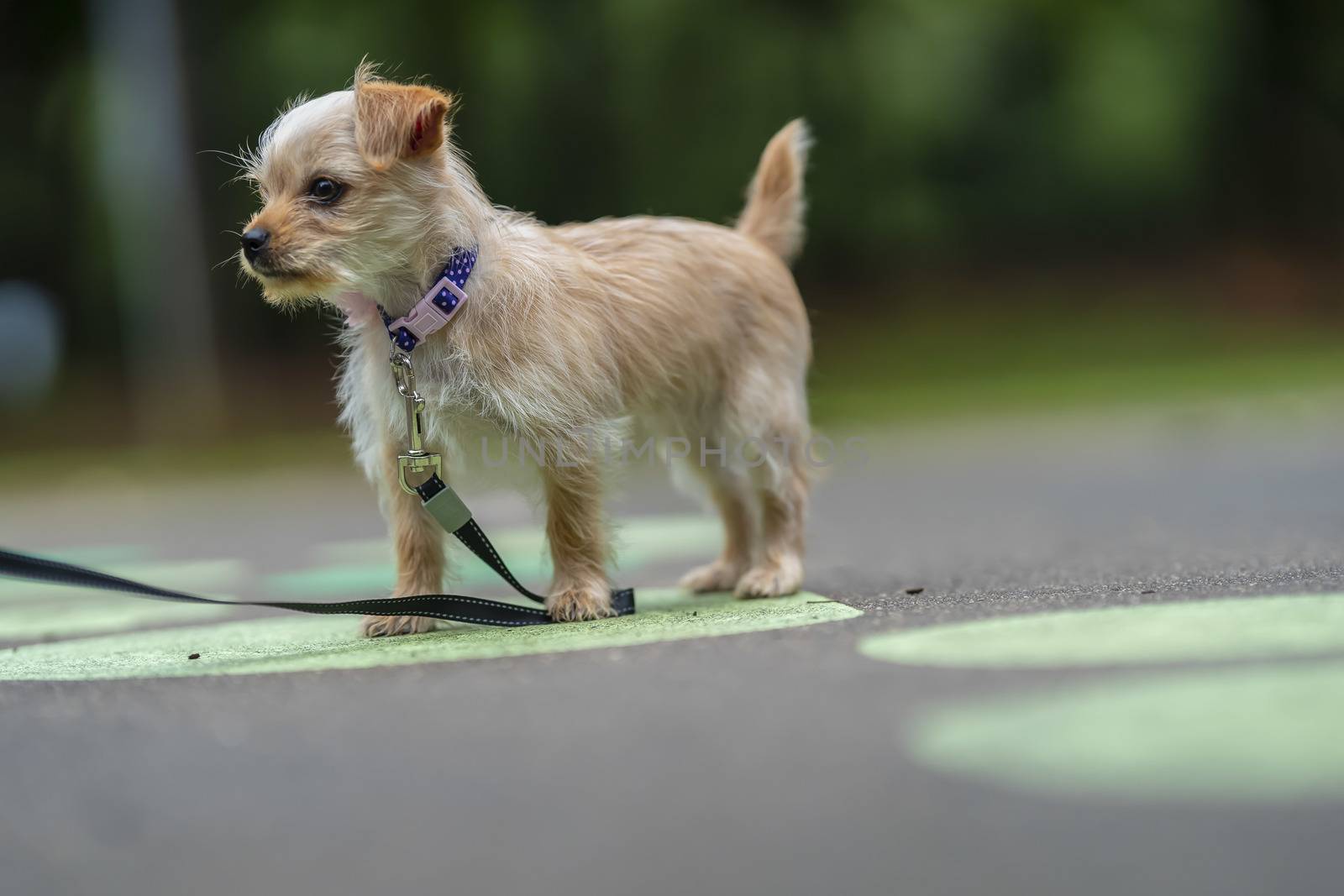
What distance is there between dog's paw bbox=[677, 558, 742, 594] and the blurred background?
26.5 ft

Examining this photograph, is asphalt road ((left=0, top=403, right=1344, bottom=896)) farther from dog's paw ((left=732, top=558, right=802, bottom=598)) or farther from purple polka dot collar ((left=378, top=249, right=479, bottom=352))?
purple polka dot collar ((left=378, top=249, right=479, bottom=352))

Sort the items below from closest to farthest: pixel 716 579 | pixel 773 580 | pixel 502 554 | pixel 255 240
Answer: pixel 255 240, pixel 773 580, pixel 716 579, pixel 502 554

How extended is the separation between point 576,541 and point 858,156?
11.4m

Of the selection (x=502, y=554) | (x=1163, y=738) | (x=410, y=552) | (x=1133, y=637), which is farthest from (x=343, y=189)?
(x=502, y=554)

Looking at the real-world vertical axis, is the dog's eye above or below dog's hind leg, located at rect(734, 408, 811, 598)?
above

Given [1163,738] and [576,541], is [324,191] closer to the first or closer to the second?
[576,541]

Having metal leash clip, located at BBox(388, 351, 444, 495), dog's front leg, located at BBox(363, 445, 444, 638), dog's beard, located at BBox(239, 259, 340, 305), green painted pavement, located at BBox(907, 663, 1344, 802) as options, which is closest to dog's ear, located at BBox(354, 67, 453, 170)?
dog's beard, located at BBox(239, 259, 340, 305)

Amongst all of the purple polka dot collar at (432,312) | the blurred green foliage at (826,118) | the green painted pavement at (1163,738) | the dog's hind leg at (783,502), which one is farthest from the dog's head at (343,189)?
the blurred green foliage at (826,118)

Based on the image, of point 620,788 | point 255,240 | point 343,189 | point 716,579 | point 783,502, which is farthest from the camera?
point 716,579

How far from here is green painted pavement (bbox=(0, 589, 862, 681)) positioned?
9.52ft

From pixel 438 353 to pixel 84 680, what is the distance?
107cm

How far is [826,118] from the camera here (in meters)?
14.1

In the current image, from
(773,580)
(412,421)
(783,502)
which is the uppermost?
(412,421)

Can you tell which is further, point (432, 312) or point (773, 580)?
point (773, 580)
